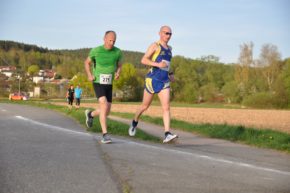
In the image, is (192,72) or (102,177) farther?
(192,72)

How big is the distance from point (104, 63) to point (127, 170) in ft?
12.7

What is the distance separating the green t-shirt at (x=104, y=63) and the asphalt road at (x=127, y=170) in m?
1.59

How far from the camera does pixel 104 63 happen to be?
8.55 meters

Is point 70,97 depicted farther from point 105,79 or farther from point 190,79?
point 190,79

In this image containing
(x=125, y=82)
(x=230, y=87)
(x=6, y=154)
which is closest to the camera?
(x=6, y=154)

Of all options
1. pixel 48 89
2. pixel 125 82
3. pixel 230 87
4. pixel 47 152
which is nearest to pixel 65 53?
pixel 48 89

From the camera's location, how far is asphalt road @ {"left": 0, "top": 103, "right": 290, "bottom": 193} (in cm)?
415

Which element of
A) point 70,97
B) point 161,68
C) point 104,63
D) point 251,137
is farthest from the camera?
point 70,97

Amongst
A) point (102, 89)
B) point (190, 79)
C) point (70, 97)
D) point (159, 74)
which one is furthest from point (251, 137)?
point (190, 79)

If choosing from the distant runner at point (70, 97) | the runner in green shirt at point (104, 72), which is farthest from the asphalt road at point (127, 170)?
the distant runner at point (70, 97)

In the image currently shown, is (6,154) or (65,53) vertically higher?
(65,53)

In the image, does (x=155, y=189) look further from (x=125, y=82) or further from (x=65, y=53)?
(x=65, y=53)

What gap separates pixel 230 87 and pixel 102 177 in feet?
329

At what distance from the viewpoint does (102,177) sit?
450 centimetres
